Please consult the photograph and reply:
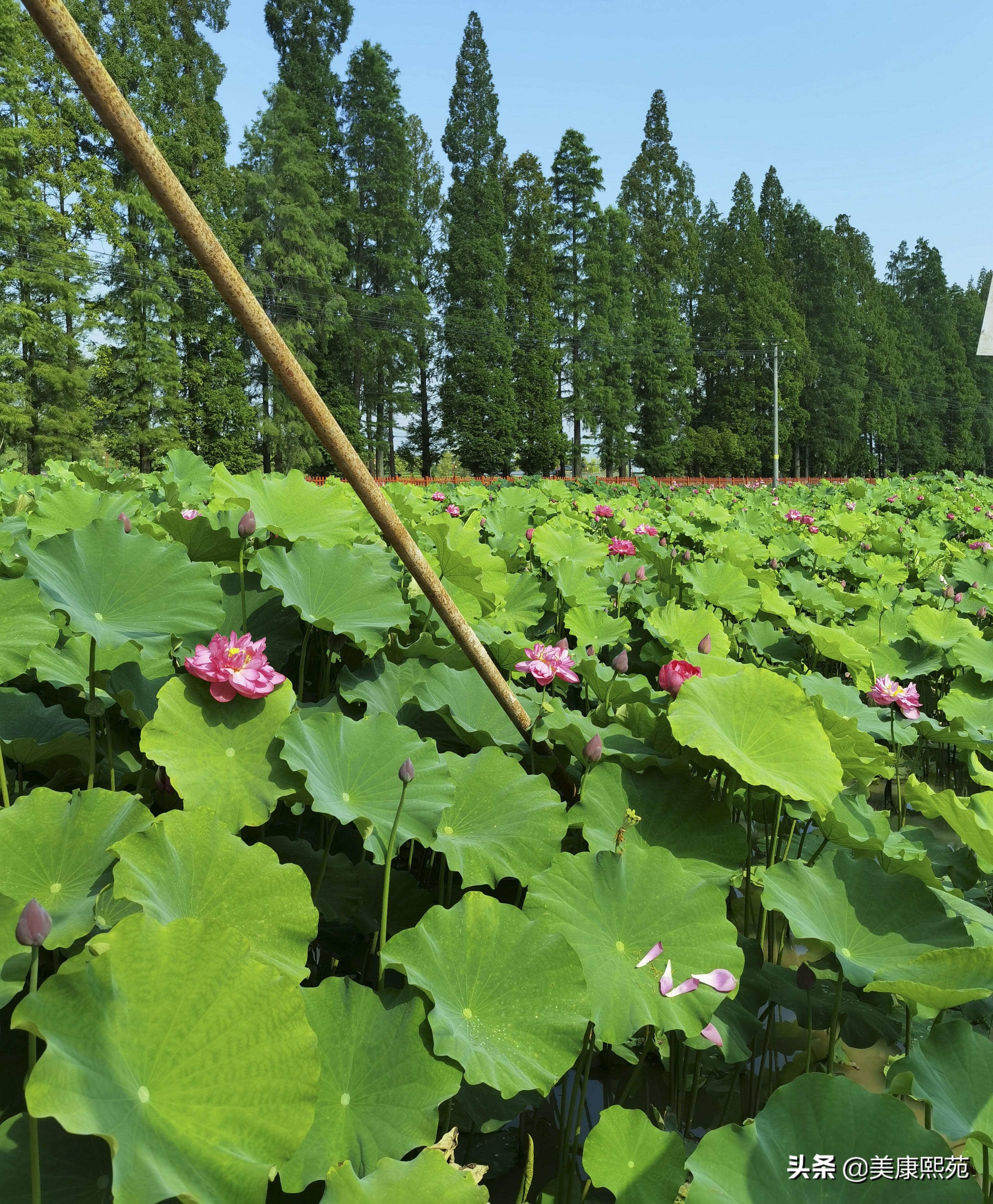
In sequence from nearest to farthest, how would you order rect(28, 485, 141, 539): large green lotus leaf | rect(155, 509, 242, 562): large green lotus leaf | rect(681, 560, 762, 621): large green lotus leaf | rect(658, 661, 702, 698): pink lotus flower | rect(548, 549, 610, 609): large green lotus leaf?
rect(658, 661, 702, 698): pink lotus flower < rect(155, 509, 242, 562): large green lotus leaf < rect(28, 485, 141, 539): large green lotus leaf < rect(548, 549, 610, 609): large green lotus leaf < rect(681, 560, 762, 621): large green lotus leaf

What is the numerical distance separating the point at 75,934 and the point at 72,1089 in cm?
15

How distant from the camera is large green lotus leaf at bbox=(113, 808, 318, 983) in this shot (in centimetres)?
75

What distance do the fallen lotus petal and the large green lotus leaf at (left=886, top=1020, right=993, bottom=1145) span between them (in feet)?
0.81

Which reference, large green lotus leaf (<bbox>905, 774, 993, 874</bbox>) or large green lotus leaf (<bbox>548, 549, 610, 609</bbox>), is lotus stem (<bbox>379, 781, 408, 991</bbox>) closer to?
large green lotus leaf (<bbox>905, 774, 993, 874</bbox>)

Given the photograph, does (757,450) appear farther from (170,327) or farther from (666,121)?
(170,327)

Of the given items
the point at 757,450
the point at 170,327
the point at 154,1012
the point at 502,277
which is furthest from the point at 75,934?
the point at 757,450

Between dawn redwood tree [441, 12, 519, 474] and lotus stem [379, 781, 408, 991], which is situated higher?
dawn redwood tree [441, 12, 519, 474]

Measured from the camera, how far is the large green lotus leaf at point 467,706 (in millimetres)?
1217

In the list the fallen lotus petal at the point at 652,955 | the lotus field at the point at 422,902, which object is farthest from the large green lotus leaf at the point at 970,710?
the fallen lotus petal at the point at 652,955

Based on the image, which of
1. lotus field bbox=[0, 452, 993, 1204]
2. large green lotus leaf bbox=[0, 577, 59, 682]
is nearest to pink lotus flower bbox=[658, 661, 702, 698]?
lotus field bbox=[0, 452, 993, 1204]

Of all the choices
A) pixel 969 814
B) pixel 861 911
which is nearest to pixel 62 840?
pixel 861 911

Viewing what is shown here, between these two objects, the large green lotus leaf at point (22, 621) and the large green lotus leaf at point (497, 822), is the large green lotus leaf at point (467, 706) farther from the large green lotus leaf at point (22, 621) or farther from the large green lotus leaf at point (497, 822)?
the large green lotus leaf at point (22, 621)

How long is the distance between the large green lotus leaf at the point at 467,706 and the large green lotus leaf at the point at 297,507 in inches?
13.8

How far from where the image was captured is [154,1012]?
0.60 metres
